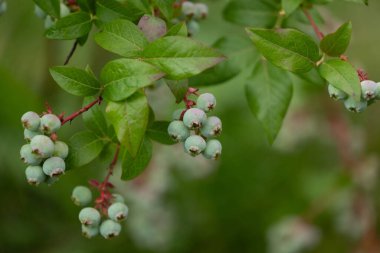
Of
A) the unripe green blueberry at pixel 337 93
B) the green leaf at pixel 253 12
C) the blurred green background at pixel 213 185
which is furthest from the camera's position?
the blurred green background at pixel 213 185

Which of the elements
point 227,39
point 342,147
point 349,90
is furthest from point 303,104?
point 349,90

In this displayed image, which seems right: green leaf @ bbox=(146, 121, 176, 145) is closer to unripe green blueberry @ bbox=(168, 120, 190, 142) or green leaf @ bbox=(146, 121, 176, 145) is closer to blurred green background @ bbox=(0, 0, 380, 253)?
unripe green blueberry @ bbox=(168, 120, 190, 142)

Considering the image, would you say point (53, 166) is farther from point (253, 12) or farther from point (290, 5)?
point (253, 12)

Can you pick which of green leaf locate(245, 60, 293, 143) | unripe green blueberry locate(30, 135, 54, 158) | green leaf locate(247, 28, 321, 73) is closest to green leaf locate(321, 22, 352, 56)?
green leaf locate(247, 28, 321, 73)

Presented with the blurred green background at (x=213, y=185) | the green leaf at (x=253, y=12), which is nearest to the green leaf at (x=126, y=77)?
the green leaf at (x=253, y=12)

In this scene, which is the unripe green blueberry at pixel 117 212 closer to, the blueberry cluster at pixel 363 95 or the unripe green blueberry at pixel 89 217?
the unripe green blueberry at pixel 89 217

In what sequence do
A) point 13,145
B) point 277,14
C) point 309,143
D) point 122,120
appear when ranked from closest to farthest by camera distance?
point 122,120 → point 277,14 → point 13,145 → point 309,143

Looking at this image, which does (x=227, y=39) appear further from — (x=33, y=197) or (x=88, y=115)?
(x=33, y=197)
